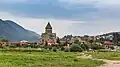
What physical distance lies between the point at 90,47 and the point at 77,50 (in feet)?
122

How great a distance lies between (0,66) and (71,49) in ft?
377

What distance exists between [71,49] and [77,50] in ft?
9.78

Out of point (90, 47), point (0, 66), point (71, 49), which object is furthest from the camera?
point (90, 47)

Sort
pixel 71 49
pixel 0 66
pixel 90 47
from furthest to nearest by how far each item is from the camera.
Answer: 1. pixel 90 47
2. pixel 71 49
3. pixel 0 66

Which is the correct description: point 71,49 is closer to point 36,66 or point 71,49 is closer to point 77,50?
point 77,50

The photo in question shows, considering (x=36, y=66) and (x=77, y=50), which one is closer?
(x=36, y=66)

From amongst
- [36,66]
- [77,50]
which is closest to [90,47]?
[77,50]

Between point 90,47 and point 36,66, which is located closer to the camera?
point 36,66

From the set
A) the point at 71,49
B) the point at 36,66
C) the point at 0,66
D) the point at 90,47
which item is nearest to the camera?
the point at 0,66

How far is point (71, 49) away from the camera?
493ft

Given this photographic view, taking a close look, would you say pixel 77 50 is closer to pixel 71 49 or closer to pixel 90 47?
pixel 71 49

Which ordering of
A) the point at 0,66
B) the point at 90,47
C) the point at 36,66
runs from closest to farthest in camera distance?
the point at 0,66
the point at 36,66
the point at 90,47

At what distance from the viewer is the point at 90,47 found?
187500mm

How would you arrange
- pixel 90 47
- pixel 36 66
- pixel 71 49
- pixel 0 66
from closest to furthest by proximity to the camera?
pixel 0 66 → pixel 36 66 → pixel 71 49 → pixel 90 47
